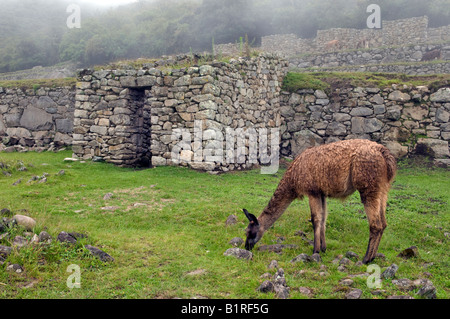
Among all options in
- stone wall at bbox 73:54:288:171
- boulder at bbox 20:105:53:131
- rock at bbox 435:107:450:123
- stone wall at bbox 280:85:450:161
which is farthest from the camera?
boulder at bbox 20:105:53:131

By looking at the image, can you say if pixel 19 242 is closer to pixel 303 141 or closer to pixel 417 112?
pixel 303 141

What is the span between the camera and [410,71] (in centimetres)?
2052

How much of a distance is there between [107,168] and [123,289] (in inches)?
361

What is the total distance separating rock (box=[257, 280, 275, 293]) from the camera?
4711 mm

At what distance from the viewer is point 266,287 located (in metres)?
4.71

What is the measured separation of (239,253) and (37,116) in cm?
1408

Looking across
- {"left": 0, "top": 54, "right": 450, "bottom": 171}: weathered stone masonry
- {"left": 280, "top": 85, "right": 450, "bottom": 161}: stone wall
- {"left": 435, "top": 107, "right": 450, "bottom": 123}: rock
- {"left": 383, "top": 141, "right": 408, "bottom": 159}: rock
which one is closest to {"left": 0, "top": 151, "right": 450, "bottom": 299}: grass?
{"left": 0, "top": 54, "right": 450, "bottom": 171}: weathered stone masonry

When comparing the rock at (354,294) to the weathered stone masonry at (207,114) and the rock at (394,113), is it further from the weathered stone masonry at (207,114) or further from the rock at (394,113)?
the rock at (394,113)

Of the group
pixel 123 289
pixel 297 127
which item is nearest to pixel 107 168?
pixel 297 127

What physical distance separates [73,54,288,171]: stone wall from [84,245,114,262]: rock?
7.15m

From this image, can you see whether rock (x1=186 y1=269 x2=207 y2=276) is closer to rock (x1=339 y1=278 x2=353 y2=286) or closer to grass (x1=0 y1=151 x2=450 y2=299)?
grass (x1=0 y1=151 x2=450 y2=299)

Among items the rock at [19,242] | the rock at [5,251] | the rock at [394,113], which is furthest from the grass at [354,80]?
the rock at [5,251]

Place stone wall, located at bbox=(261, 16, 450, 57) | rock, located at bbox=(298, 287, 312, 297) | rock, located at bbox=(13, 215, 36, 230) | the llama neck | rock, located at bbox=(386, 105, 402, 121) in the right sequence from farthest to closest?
stone wall, located at bbox=(261, 16, 450, 57), rock, located at bbox=(386, 105, 402, 121), the llama neck, rock, located at bbox=(13, 215, 36, 230), rock, located at bbox=(298, 287, 312, 297)
